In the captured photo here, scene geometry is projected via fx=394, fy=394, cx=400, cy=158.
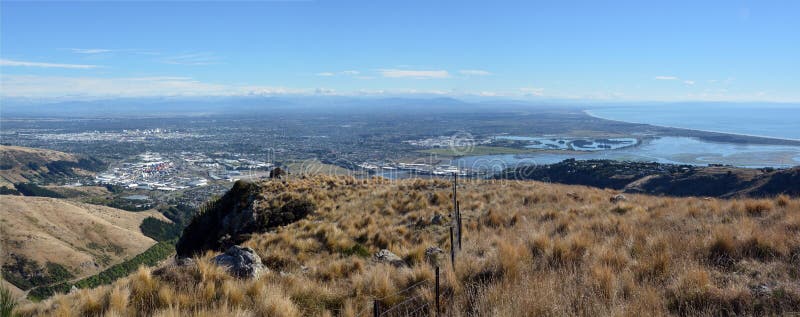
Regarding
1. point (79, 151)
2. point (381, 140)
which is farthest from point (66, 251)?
point (79, 151)

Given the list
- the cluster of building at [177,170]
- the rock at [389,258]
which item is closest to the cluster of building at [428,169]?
the cluster of building at [177,170]

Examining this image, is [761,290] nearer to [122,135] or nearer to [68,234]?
[68,234]

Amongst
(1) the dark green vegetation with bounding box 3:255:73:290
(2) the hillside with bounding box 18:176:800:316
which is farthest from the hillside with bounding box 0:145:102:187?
(2) the hillside with bounding box 18:176:800:316

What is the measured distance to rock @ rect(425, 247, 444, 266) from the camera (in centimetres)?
633

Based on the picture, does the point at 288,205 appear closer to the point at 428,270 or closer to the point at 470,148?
the point at 428,270

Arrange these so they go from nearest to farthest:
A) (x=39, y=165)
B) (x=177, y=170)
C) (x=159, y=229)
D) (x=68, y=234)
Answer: (x=68, y=234)
(x=159, y=229)
(x=177, y=170)
(x=39, y=165)

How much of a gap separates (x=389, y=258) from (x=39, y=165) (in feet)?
374

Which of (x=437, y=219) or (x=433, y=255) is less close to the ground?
(x=433, y=255)

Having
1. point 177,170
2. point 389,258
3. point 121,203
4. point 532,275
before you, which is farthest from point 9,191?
point 532,275

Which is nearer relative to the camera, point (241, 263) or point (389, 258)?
point (241, 263)

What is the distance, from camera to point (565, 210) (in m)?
9.62

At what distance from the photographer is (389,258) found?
677cm

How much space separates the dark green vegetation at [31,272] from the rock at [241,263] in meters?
36.9

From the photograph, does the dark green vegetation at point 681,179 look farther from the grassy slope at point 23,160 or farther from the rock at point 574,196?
the grassy slope at point 23,160
